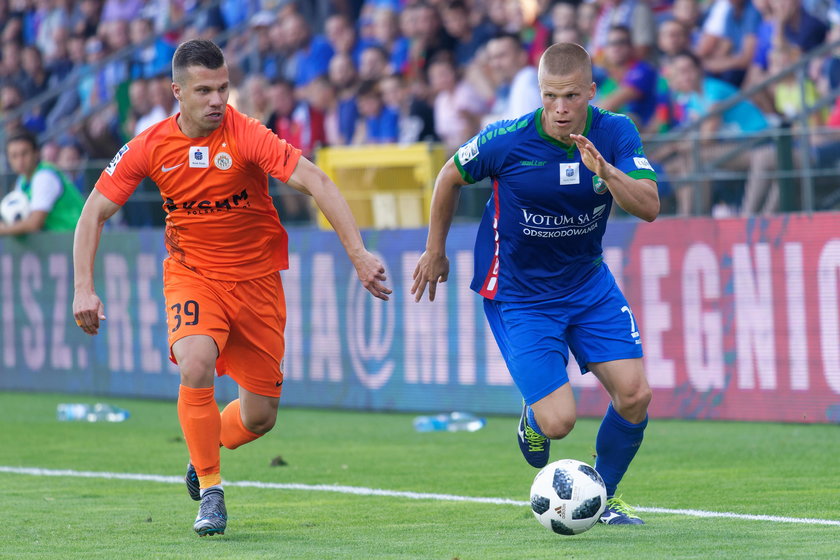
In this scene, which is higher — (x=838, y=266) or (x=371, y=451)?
(x=838, y=266)

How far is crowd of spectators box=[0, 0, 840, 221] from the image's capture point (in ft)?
43.9

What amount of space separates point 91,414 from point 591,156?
296 inches

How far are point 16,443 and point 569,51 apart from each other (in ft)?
20.6

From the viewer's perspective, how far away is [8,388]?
15.4 m

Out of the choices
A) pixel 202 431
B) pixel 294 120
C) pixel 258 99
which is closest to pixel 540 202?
pixel 202 431

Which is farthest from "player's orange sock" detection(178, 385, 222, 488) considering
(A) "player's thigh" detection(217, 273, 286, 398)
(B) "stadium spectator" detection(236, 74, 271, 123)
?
(B) "stadium spectator" detection(236, 74, 271, 123)

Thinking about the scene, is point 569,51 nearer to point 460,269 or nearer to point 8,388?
point 460,269

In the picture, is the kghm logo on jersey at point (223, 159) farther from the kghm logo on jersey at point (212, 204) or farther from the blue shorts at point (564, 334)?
the blue shorts at point (564, 334)

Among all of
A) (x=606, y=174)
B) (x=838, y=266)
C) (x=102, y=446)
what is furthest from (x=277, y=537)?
(x=838, y=266)

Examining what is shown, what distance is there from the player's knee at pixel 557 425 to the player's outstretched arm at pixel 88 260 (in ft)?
6.93

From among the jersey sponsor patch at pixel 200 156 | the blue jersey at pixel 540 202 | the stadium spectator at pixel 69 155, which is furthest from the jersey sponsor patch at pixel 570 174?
the stadium spectator at pixel 69 155

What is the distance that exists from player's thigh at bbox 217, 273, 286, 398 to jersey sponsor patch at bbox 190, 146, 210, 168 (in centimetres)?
66

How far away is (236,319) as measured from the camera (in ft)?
24.1

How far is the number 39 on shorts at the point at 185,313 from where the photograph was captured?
23.2 ft
